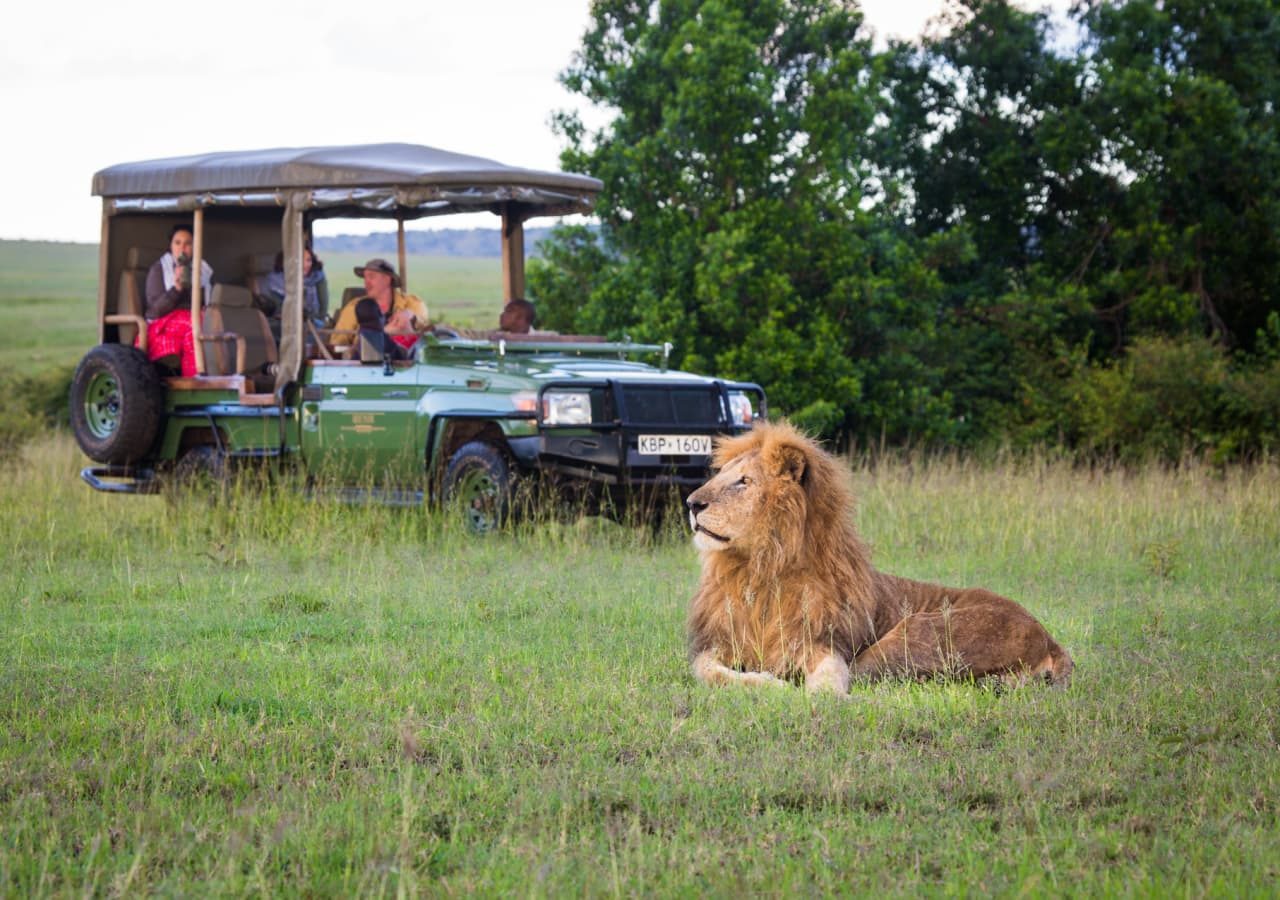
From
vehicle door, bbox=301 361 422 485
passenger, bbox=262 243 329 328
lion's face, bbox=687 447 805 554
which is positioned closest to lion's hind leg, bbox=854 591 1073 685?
lion's face, bbox=687 447 805 554

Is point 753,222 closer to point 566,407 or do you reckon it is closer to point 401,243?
point 401,243

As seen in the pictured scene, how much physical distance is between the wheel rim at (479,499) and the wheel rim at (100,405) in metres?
3.75

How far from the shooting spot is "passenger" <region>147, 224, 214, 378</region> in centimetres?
1392

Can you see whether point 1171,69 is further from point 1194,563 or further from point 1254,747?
point 1254,747

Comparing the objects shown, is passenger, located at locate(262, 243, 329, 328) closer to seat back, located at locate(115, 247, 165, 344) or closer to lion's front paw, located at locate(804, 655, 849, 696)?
seat back, located at locate(115, 247, 165, 344)

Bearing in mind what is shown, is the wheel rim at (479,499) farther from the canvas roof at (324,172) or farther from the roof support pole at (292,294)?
the canvas roof at (324,172)

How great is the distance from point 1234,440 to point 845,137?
622 centimetres

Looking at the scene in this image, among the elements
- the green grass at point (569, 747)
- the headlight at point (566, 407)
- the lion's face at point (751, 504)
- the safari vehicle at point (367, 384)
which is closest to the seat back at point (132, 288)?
the safari vehicle at point (367, 384)

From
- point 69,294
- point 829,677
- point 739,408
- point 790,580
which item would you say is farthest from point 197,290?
point 69,294

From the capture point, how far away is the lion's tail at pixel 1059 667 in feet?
21.5

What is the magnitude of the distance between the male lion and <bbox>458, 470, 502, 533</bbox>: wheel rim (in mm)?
5111

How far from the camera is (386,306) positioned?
13.6m

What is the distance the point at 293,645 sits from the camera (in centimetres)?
742

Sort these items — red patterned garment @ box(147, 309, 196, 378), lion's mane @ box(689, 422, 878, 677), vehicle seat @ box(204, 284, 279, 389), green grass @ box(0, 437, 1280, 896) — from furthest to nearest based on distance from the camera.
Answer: red patterned garment @ box(147, 309, 196, 378), vehicle seat @ box(204, 284, 279, 389), lion's mane @ box(689, 422, 878, 677), green grass @ box(0, 437, 1280, 896)
